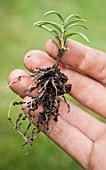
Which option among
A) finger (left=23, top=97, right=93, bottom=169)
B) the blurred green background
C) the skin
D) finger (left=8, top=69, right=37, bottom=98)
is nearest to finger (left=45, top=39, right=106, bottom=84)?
the skin

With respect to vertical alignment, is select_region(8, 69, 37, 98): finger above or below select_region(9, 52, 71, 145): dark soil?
above

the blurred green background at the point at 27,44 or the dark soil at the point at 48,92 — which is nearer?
the dark soil at the point at 48,92

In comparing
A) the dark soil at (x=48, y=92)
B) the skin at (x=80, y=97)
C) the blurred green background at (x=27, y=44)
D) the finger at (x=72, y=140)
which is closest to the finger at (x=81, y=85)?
the skin at (x=80, y=97)

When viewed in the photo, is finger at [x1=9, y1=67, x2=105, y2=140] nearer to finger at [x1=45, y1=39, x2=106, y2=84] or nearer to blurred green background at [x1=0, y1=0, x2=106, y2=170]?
finger at [x1=45, y1=39, x2=106, y2=84]

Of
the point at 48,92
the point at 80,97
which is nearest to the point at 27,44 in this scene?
the point at 80,97

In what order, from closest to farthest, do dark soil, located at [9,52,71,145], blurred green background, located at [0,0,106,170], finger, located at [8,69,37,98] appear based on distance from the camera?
dark soil, located at [9,52,71,145]
finger, located at [8,69,37,98]
blurred green background, located at [0,0,106,170]

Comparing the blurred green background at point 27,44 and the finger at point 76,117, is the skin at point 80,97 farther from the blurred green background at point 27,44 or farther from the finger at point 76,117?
the blurred green background at point 27,44

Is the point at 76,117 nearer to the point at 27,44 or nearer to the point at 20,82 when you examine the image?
the point at 20,82
